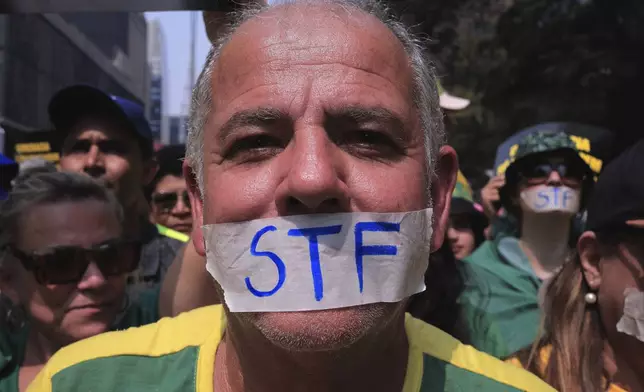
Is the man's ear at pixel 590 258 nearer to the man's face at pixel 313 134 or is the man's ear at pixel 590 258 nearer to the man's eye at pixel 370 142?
the man's face at pixel 313 134

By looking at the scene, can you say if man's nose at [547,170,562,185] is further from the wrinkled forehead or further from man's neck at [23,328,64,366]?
man's neck at [23,328,64,366]

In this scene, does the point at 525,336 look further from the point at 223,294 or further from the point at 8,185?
the point at 8,185

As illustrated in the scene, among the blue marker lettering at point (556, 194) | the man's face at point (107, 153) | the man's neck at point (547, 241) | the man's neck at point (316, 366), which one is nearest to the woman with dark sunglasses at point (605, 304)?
the man's neck at point (316, 366)

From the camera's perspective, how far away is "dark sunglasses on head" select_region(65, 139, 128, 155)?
3.19m

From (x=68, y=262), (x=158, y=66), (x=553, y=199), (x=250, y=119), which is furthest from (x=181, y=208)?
(x=158, y=66)

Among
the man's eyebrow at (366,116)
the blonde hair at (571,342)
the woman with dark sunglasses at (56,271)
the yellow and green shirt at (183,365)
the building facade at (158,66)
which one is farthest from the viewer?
the building facade at (158,66)

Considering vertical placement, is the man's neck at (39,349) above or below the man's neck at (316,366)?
below

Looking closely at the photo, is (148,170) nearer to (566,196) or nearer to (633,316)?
(566,196)

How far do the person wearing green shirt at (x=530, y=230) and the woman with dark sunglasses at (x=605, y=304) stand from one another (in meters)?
0.92

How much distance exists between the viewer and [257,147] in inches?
59.3

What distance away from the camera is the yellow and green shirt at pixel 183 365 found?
5.44ft

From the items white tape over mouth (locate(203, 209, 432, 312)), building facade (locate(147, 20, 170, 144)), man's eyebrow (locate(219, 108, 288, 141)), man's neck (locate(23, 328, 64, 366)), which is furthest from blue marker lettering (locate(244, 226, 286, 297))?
building facade (locate(147, 20, 170, 144))

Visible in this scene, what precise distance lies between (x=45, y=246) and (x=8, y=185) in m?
0.75

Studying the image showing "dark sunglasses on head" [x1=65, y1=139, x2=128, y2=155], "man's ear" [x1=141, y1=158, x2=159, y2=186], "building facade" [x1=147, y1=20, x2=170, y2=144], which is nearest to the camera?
"dark sunglasses on head" [x1=65, y1=139, x2=128, y2=155]
